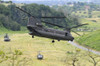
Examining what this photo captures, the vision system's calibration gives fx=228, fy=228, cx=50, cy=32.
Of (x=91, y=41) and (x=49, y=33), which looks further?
(x=91, y=41)

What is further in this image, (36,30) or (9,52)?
(9,52)

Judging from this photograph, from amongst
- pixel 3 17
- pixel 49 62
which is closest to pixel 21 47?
pixel 49 62

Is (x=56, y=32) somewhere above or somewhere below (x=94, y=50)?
above

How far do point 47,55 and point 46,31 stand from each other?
57381 mm

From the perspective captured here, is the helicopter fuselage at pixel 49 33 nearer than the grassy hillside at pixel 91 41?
Yes

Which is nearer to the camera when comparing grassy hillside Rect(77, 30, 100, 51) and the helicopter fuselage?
the helicopter fuselage

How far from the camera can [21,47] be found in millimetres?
108438

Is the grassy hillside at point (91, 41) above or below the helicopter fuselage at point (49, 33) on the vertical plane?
below

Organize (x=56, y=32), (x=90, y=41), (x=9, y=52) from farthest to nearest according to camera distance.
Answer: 1. (x=90, y=41)
2. (x=9, y=52)
3. (x=56, y=32)

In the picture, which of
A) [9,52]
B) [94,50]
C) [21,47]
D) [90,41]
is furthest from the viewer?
[90,41]

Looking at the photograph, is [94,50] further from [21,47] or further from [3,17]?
[3,17]

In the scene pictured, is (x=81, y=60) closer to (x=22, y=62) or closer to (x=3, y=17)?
(x=22, y=62)

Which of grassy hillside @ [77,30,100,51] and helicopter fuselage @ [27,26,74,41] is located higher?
helicopter fuselage @ [27,26,74,41]

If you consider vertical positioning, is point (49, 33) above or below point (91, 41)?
above
